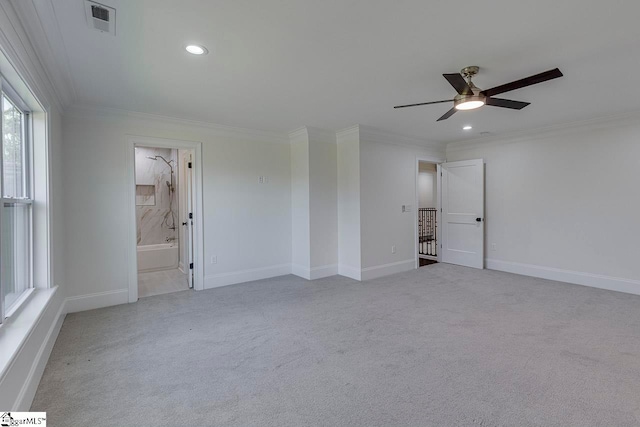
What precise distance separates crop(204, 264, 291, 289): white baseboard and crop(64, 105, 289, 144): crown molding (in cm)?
205

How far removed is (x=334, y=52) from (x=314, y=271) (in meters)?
3.37

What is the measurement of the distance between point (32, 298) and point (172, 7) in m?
2.46

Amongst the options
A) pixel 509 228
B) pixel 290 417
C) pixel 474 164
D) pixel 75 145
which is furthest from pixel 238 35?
pixel 509 228

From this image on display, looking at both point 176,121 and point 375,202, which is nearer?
point 176,121

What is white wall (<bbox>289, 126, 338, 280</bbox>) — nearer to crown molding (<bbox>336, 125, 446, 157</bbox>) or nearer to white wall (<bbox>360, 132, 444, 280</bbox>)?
crown molding (<bbox>336, 125, 446, 157</bbox>)

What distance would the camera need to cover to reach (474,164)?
5.64m

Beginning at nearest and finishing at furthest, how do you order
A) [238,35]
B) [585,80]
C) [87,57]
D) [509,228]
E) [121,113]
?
[238,35]
[87,57]
[585,80]
[121,113]
[509,228]

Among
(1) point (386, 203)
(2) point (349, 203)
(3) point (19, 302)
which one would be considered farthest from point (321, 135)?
(3) point (19, 302)

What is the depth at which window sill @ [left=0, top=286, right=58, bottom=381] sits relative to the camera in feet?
5.26

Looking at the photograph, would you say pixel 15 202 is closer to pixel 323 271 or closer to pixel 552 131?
pixel 323 271

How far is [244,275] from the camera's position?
484 centimetres

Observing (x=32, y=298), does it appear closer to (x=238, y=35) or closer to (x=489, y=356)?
(x=238, y=35)

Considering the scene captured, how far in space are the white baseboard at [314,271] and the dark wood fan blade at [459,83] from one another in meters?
3.26

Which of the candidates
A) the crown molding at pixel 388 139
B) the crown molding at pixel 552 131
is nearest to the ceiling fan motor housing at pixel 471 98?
the crown molding at pixel 388 139
